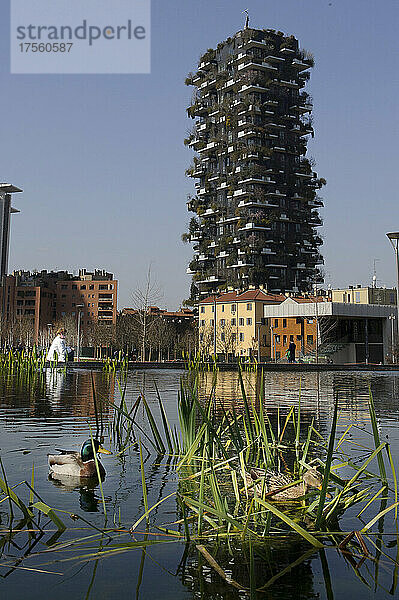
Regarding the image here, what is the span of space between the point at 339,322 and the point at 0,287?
61.3m

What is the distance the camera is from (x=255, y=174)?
9481cm

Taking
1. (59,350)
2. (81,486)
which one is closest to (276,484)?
(81,486)

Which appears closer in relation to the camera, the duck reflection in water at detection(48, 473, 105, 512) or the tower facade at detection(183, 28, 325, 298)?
the duck reflection in water at detection(48, 473, 105, 512)

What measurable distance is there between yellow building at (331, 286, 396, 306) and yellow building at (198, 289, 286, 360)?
2287 centimetres

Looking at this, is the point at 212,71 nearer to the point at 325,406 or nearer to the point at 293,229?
the point at 293,229

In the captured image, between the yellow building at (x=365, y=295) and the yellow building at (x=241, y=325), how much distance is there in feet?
75.0

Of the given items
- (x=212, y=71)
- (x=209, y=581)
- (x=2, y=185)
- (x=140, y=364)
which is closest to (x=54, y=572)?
(x=209, y=581)

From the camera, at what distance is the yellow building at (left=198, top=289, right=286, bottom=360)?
77.6 m

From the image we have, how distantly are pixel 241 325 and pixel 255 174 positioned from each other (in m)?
24.9

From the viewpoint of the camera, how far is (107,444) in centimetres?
734

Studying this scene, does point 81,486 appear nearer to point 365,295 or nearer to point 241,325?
point 241,325

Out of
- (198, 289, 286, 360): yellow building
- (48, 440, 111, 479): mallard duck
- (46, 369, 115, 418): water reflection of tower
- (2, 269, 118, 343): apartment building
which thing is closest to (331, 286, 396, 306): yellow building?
(198, 289, 286, 360): yellow building

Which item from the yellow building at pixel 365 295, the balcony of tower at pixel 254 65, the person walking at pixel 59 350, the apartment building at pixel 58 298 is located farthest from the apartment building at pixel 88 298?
the person walking at pixel 59 350

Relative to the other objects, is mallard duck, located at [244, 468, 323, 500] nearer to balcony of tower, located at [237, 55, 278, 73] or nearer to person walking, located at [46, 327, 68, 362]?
person walking, located at [46, 327, 68, 362]
